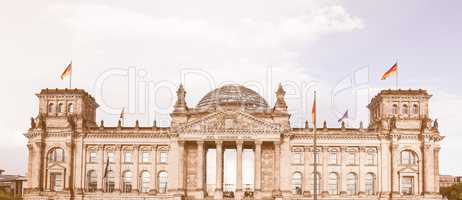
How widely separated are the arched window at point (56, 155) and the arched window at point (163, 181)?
600 inches

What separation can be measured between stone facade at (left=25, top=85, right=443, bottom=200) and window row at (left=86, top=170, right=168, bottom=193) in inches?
6.0

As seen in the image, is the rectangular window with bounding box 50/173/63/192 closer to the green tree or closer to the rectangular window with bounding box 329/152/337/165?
the rectangular window with bounding box 329/152/337/165

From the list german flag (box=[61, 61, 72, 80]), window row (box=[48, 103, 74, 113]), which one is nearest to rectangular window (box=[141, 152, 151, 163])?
window row (box=[48, 103, 74, 113])

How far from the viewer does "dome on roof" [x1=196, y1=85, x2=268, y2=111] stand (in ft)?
364

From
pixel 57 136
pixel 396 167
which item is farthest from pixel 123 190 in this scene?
pixel 396 167

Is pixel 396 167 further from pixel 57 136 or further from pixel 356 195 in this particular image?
pixel 57 136

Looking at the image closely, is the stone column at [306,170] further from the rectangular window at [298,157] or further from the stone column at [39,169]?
the stone column at [39,169]

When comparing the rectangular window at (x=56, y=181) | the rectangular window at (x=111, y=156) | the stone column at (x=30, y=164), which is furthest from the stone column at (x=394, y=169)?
the stone column at (x=30, y=164)

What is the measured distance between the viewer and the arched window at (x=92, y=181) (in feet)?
332

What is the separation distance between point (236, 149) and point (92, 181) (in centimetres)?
2261

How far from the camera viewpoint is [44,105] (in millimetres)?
102438

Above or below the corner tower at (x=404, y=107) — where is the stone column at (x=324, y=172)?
below

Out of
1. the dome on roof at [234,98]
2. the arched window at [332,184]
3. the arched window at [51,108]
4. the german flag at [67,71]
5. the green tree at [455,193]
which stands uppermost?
the german flag at [67,71]

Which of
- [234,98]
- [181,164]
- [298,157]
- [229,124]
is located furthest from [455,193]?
[181,164]
